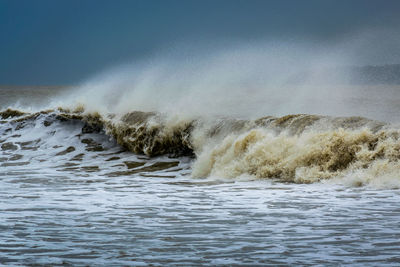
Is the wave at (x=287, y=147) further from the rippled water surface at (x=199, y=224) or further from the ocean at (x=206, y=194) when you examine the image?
the rippled water surface at (x=199, y=224)

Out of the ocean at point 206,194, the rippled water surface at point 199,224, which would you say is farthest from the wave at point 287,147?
the rippled water surface at point 199,224

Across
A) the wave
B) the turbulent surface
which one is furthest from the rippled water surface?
the wave

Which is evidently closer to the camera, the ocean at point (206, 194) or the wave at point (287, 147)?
the ocean at point (206, 194)

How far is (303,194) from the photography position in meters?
7.70

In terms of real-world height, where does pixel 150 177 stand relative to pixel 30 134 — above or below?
below

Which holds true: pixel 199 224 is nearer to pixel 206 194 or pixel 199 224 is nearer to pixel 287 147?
pixel 206 194

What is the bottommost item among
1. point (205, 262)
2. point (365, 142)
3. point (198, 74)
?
point (205, 262)

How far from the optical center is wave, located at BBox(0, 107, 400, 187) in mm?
8945

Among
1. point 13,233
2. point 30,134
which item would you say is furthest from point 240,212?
point 30,134

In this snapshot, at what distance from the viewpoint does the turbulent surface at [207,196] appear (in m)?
4.73

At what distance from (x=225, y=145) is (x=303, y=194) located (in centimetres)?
384

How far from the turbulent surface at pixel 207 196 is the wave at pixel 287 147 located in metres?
0.03

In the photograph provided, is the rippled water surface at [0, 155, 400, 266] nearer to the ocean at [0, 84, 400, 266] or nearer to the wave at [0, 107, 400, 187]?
the ocean at [0, 84, 400, 266]

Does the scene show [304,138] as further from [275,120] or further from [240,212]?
[240,212]
